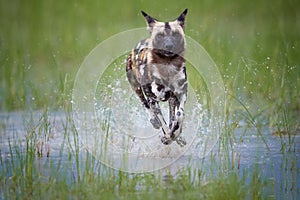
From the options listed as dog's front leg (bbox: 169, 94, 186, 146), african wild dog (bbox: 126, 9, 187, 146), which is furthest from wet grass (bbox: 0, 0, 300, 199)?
african wild dog (bbox: 126, 9, 187, 146)

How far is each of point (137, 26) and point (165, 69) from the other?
15.9ft

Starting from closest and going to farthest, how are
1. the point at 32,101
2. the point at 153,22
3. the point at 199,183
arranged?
1. the point at 199,183
2. the point at 153,22
3. the point at 32,101

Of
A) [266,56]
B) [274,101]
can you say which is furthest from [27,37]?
[274,101]

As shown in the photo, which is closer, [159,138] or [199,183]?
[199,183]

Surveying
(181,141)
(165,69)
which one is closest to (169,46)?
(165,69)

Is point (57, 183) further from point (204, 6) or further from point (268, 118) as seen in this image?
point (204, 6)

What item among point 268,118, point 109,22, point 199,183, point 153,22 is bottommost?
point 199,183

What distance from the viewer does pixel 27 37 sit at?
12.1 metres

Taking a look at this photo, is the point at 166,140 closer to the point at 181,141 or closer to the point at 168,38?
the point at 181,141

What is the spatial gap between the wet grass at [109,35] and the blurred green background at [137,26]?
0.05ft

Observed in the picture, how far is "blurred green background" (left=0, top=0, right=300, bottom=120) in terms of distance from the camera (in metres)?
8.70

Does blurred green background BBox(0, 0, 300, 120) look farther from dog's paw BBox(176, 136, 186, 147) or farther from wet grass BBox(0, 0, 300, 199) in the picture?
dog's paw BBox(176, 136, 186, 147)

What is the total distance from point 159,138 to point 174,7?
4590mm

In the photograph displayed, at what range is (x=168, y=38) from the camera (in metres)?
6.54
